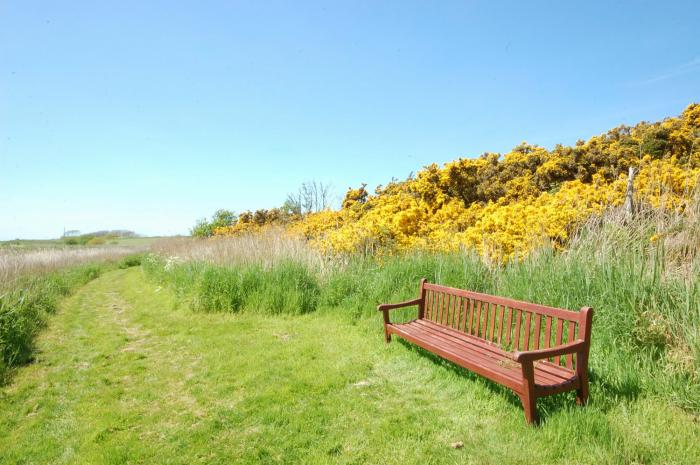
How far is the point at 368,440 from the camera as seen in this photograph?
3143 millimetres

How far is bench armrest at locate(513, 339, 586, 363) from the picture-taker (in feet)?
9.43

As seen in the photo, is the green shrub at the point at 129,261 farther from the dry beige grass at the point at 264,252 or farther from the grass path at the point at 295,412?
the grass path at the point at 295,412

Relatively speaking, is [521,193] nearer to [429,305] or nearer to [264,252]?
[429,305]

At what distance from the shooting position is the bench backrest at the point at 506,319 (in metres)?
3.37

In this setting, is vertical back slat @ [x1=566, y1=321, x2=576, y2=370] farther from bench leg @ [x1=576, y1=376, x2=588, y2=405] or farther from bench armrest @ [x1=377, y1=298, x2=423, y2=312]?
bench armrest @ [x1=377, y1=298, x2=423, y2=312]

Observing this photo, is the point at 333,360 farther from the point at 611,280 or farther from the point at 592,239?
the point at 592,239

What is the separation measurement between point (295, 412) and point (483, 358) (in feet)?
5.78

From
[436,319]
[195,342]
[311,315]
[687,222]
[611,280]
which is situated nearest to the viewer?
[611,280]

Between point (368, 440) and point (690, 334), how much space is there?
8.53 feet

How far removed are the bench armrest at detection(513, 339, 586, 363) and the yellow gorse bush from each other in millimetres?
2576

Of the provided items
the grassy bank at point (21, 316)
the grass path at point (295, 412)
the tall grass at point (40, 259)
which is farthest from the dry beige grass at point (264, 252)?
the tall grass at point (40, 259)

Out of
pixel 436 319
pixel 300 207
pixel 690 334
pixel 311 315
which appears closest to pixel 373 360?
pixel 436 319

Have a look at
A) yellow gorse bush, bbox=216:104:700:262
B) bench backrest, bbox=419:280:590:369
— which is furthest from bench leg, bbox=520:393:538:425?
yellow gorse bush, bbox=216:104:700:262

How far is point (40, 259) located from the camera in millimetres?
17422
